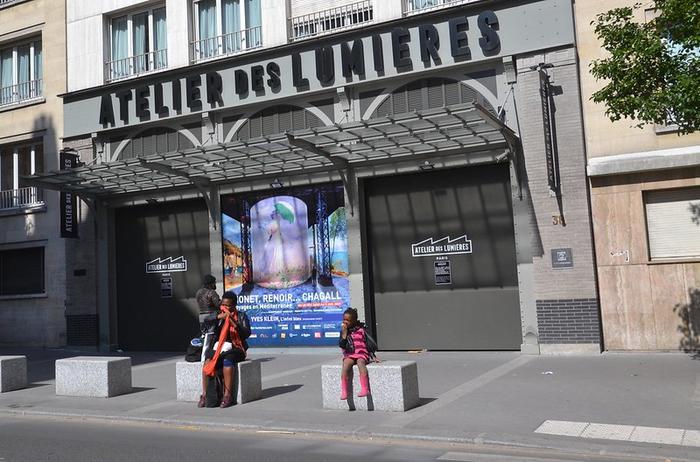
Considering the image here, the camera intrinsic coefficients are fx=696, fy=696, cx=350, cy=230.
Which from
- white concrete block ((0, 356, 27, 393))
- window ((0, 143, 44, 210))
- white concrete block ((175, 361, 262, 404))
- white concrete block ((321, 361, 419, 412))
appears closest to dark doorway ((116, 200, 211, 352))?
window ((0, 143, 44, 210))

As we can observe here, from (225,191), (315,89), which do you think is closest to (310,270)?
(225,191)

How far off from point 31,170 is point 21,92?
2.55 meters

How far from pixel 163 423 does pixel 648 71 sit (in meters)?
8.33

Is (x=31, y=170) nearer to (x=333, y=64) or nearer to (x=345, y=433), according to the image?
(x=333, y=64)

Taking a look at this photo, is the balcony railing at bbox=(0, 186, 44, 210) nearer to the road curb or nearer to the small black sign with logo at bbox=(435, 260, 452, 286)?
the road curb

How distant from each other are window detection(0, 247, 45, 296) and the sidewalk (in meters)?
7.04

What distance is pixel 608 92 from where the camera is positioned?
1020cm

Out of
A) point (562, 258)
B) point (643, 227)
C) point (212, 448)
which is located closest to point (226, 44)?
point (562, 258)

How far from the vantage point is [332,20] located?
16.9m

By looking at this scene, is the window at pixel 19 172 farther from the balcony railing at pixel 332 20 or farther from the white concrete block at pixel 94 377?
the white concrete block at pixel 94 377

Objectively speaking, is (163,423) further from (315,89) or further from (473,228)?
(315,89)

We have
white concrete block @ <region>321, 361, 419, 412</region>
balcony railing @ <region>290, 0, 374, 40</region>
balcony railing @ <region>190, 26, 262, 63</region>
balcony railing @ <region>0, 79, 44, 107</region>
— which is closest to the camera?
white concrete block @ <region>321, 361, 419, 412</region>

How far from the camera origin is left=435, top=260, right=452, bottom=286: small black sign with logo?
615 inches

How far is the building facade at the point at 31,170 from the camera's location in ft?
65.9
